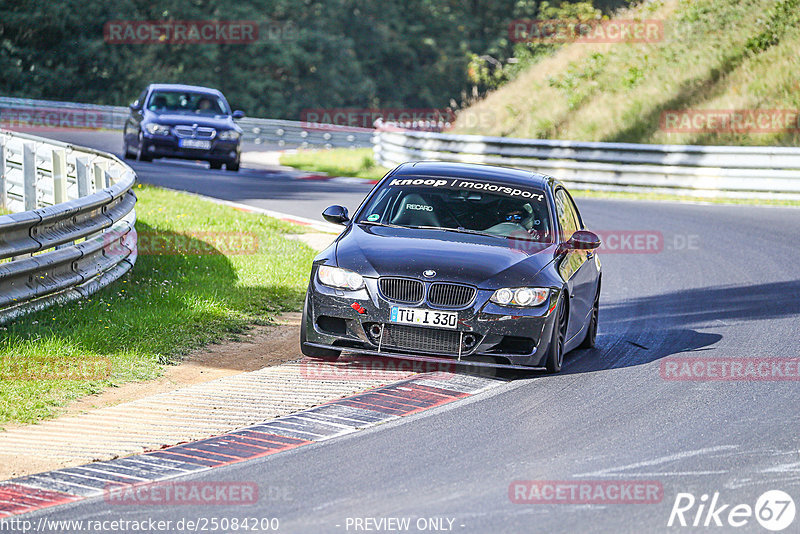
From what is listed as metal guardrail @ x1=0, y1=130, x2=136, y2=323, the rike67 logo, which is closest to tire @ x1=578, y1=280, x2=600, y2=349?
the rike67 logo

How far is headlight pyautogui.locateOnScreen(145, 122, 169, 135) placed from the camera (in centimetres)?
2558

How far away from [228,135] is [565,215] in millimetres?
16350

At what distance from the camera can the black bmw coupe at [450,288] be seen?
884 centimetres

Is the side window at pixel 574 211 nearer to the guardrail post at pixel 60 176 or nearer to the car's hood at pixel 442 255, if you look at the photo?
the car's hood at pixel 442 255

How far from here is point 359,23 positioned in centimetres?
7156

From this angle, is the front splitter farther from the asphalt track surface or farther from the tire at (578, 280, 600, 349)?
the tire at (578, 280, 600, 349)

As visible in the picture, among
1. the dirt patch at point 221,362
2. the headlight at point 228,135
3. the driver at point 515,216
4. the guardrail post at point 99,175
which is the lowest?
the dirt patch at point 221,362

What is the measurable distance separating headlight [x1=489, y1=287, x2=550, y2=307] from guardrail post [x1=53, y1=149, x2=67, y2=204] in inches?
361

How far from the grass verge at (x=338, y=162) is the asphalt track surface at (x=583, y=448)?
18.4 metres

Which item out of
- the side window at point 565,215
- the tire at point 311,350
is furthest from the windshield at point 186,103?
the tire at point 311,350

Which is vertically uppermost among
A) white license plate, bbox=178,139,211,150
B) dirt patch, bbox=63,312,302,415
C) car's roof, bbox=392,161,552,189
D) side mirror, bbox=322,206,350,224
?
car's roof, bbox=392,161,552,189

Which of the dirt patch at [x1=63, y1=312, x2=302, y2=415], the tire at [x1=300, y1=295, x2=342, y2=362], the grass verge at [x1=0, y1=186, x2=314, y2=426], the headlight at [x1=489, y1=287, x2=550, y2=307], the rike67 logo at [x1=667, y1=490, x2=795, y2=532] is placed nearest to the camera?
the rike67 logo at [x1=667, y1=490, x2=795, y2=532]

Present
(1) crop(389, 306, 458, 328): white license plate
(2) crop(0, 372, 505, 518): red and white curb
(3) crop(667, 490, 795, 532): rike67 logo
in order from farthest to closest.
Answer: (1) crop(389, 306, 458, 328): white license plate → (2) crop(0, 372, 505, 518): red and white curb → (3) crop(667, 490, 795, 532): rike67 logo

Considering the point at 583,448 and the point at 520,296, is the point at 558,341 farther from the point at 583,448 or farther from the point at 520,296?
the point at 583,448
